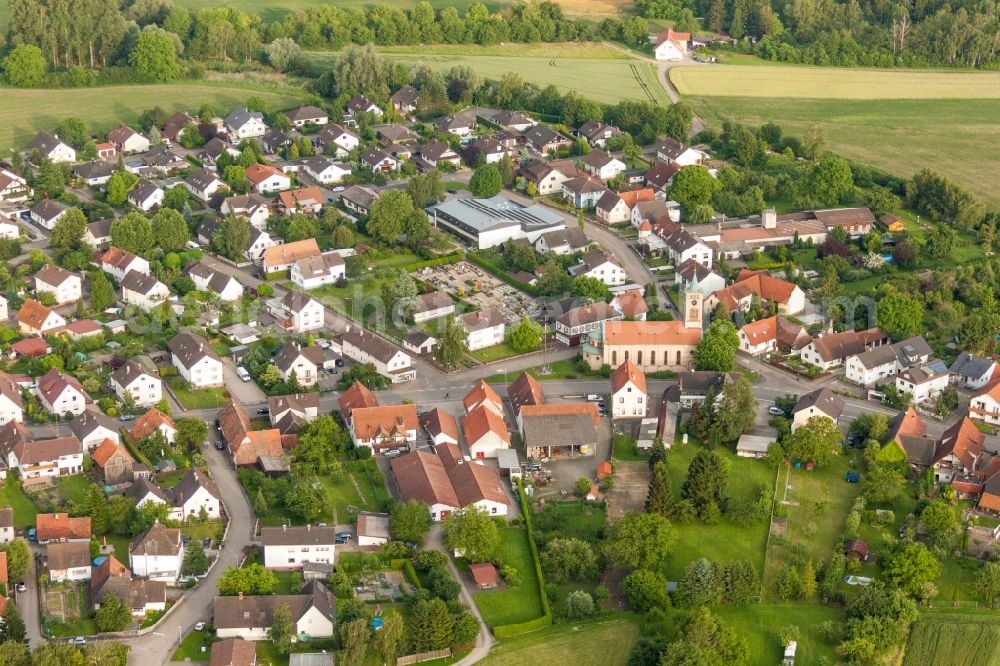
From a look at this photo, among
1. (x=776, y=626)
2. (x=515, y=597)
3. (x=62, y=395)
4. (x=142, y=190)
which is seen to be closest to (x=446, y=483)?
(x=515, y=597)

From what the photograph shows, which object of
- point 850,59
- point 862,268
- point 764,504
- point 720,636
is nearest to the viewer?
point 720,636

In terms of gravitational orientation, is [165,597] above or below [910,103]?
below

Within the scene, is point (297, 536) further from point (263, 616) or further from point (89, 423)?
point (89, 423)

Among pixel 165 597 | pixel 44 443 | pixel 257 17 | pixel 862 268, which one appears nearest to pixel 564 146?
pixel 862 268

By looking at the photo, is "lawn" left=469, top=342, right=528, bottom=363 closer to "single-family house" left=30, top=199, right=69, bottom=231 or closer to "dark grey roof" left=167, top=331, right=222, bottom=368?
"dark grey roof" left=167, top=331, right=222, bottom=368

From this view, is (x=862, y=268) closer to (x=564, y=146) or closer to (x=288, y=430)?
(x=564, y=146)

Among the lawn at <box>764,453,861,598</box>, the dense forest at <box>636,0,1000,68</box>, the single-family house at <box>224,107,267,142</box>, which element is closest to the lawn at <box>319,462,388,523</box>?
the lawn at <box>764,453,861,598</box>
